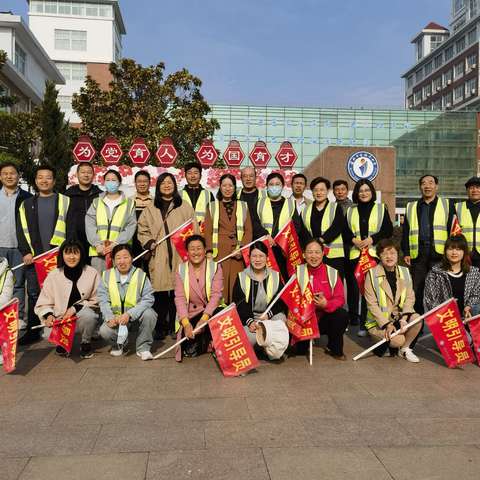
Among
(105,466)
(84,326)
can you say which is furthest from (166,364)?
(105,466)

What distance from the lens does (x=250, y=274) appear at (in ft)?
17.2

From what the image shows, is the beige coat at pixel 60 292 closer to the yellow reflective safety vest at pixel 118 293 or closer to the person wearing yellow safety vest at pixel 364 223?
the yellow reflective safety vest at pixel 118 293

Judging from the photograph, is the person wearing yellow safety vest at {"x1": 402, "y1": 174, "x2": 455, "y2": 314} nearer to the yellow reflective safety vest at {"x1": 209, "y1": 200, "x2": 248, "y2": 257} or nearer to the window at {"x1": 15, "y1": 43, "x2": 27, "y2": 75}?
the yellow reflective safety vest at {"x1": 209, "y1": 200, "x2": 248, "y2": 257}

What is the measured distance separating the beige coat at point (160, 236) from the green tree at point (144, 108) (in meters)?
14.6

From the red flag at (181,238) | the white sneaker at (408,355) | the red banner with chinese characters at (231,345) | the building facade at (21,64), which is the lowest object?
the white sneaker at (408,355)

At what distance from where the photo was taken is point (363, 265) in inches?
236

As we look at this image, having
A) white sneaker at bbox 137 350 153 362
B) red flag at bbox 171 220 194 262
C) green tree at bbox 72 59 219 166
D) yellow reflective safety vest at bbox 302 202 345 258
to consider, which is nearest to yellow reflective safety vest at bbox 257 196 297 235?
yellow reflective safety vest at bbox 302 202 345 258

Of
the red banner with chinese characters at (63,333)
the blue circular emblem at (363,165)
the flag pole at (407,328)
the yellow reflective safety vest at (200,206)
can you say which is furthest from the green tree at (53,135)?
the flag pole at (407,328)

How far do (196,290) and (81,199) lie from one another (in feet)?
6.23

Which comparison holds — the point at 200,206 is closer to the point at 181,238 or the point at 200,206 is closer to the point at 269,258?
the point at 181,238

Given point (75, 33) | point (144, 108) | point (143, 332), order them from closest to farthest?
point (143, 332) → point (144, 108) → point (75, 33)

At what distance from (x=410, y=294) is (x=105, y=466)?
138 inches

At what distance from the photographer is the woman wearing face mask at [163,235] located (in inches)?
235

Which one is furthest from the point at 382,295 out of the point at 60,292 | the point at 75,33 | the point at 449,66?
the point at 449,66
